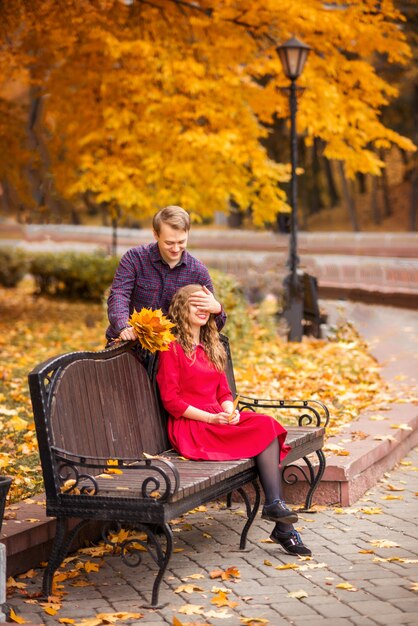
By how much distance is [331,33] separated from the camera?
16312 millimetres

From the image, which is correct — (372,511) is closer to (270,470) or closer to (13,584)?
(270,470)

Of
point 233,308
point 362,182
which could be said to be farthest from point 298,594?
point 362,182

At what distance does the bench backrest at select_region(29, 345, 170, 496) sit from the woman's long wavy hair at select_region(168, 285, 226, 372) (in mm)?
A: 311

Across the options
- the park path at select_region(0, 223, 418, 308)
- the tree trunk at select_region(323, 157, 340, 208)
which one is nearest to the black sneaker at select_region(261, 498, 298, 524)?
the park path at select_region(0, 223, 418, 308)

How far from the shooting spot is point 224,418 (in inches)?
234

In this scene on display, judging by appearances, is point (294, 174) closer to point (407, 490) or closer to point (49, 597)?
point (407, 490)

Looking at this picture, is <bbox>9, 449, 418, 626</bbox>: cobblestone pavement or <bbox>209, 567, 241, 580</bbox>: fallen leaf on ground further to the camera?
<bbox>209, 567, 241, 580</bbox>: fallen leaf on ground

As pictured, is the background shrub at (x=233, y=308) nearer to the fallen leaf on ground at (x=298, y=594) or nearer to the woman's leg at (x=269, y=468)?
the woman's leg at (x=269, y=468)

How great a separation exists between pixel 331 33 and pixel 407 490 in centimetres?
1029

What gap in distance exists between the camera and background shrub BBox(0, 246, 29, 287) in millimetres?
29953

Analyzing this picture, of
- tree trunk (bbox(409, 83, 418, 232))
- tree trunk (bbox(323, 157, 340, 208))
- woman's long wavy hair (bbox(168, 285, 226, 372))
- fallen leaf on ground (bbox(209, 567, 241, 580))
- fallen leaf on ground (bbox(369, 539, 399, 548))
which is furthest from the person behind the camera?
tree trunk (bbox(323, 157, 340, 208))

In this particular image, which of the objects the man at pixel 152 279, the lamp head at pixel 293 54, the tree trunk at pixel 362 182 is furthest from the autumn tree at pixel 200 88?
the tree trunk at pixel 362 182

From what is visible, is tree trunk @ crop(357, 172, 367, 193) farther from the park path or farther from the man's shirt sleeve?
the man's shirt sleeve

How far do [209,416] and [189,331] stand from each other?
0.49 m
